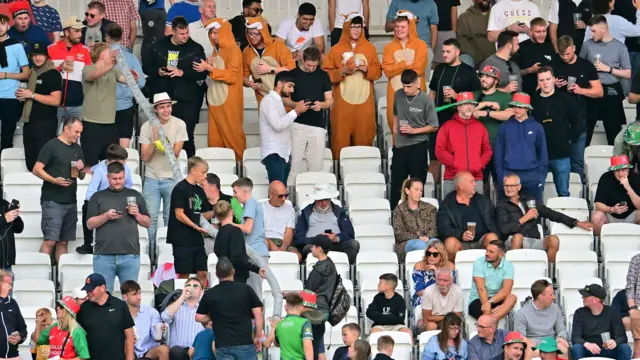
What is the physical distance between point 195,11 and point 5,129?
260 centimetres

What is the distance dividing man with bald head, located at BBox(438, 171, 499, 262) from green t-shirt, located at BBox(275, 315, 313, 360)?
8.86 feet

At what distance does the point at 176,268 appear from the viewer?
1725 cm

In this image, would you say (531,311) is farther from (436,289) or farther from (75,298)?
(75,298)

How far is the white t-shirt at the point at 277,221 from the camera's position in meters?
18.1

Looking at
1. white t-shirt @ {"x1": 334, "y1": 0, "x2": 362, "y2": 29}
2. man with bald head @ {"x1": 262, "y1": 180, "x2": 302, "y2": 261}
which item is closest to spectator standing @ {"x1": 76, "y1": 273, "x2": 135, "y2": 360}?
man with bald head @ {"x1": 262, "y1": 180, "x2": 302, "y2": 261}

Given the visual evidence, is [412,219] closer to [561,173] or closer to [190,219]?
[561,173]

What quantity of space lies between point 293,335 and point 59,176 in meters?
3.33

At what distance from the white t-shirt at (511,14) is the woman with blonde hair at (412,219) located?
3035mm

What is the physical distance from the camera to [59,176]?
17.7 metres

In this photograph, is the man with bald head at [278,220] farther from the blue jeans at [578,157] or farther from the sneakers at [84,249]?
the blue jeans at [578,157]

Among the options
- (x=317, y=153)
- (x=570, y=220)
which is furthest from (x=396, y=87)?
(x=570, y=220)

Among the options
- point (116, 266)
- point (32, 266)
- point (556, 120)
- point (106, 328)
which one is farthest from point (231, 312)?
point (556, 120)

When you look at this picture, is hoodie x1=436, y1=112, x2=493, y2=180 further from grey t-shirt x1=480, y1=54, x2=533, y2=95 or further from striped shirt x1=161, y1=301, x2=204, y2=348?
striped shirt x1=161, y1=301, x2=204, y2=348

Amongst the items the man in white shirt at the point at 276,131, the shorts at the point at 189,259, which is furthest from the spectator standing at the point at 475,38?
the shorts at the point at 189,259
